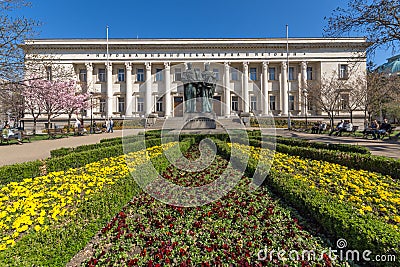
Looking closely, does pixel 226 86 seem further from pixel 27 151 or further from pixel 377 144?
pixel 27 151

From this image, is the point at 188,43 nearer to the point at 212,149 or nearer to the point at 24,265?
the point at 212,149

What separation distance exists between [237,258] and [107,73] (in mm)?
40526

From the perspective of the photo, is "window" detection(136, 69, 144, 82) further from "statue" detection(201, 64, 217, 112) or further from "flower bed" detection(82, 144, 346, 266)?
"flower bed" detection(82, 144, 346, 266)

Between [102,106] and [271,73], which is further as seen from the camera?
[271,73]

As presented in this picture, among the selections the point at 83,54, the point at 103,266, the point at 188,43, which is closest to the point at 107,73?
the point at 83,54

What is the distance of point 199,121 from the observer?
15.3 metres

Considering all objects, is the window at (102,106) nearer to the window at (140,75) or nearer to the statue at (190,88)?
the window at (140,75)

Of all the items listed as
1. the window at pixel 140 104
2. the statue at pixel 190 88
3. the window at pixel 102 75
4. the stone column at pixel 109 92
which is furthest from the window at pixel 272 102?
the window at pixel 102 75

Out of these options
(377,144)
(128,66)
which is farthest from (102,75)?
(377,144)

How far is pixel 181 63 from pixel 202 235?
38077mm

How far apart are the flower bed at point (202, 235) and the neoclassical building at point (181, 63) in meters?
34.3

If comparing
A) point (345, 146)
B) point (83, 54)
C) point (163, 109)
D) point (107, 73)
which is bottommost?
point (345, 146)

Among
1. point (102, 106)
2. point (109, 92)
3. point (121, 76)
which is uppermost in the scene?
point (121, 76)

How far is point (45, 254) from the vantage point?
2.48m
